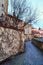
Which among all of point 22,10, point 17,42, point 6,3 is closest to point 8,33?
point 17,42

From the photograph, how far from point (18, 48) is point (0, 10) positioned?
1094 centimetres

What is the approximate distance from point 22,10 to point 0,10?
3.79 metres

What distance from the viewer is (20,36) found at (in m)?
15.8

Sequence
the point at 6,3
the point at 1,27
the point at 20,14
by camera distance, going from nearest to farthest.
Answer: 1. the point at 1,27
2. the point at 20,14
3. the point at 6,3

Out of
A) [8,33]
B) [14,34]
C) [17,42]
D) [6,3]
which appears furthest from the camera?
[6,3]

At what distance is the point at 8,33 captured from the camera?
479 inches

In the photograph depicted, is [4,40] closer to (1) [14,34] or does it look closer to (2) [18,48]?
(1) [14,34]

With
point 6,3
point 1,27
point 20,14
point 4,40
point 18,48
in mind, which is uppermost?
point 6,3

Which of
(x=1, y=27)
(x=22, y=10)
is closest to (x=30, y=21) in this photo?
(x=22, y=10)

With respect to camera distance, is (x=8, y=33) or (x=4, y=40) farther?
(x=8, y=33)

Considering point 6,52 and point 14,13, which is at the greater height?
point 14,13

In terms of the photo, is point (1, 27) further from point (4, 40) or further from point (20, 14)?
point (20, 14)

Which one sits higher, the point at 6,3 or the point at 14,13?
the point at 6,3

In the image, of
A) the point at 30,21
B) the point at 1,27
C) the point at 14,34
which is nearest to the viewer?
the point at 1,27
